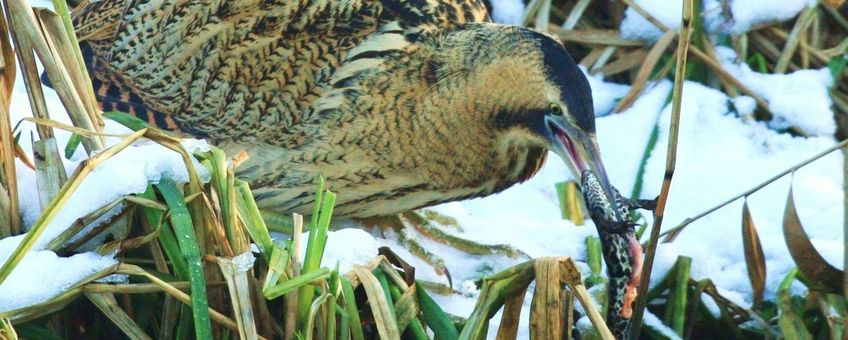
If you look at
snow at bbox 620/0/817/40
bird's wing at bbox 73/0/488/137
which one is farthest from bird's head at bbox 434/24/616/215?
snow at bbox 620/0/817/40

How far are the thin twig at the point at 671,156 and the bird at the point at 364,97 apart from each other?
70cm

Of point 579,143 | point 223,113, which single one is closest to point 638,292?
point 579,143

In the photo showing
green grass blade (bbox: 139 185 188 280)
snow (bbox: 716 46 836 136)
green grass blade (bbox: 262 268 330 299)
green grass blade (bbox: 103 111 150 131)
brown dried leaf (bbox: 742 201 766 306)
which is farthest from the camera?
snow (bbox: 716 46 836 136)

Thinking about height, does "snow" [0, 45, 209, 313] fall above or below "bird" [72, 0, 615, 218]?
below

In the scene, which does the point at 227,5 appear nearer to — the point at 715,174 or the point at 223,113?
the point at 223,113

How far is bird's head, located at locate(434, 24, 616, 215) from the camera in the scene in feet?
10.2

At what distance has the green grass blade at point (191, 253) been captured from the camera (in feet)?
7.23

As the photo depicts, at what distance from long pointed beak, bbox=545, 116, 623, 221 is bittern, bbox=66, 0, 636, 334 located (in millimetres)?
75

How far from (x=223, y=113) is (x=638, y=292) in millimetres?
1337

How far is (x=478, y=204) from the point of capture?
13.1ft

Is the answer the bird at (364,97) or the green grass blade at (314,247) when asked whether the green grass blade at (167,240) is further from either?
the bird at (364,97)

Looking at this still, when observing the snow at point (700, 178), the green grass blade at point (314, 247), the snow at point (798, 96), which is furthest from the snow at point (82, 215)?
the snow at point (798, 96)

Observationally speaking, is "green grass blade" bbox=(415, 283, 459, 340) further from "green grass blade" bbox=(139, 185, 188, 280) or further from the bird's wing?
the bird's wing

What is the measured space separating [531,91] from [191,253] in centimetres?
123
